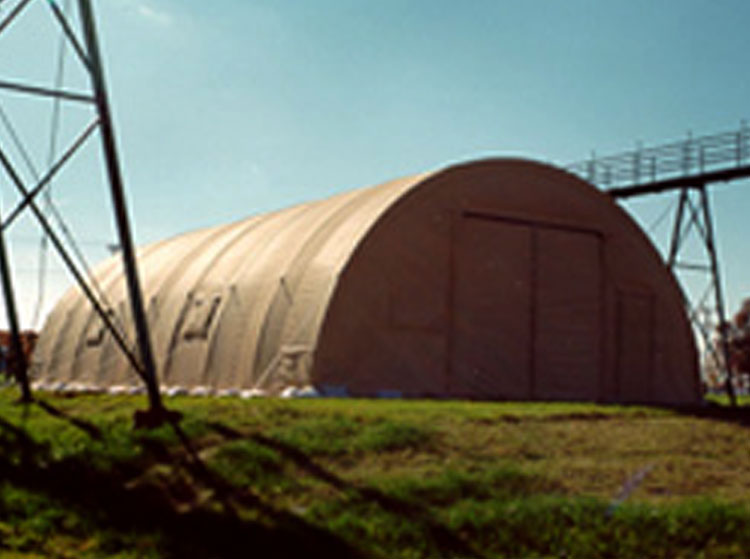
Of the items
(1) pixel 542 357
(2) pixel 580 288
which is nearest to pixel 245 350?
(1) pixel 542 357

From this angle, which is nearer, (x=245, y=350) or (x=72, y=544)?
(x=72, y=544)

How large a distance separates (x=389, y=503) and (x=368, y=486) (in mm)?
566

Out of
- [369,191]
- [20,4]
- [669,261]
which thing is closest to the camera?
[20,4]

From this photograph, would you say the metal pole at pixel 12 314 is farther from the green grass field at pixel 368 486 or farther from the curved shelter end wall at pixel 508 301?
the curved shelter end wall at pixel 508 301

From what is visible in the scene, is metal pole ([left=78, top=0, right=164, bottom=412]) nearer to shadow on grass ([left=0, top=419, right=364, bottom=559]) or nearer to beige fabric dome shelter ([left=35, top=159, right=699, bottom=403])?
shadow on grass ([left=0, top=419, right=364, bottom=559])

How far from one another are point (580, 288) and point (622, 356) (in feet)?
7.39

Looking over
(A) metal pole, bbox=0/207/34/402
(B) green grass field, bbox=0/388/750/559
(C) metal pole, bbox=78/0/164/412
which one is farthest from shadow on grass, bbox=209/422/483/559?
(A) metal pole, bbox=0/207/34/402

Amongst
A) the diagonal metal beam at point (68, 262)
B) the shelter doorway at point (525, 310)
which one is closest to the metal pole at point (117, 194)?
the diagonal metal beam at point (68, 262)

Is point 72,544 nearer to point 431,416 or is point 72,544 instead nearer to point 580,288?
point 431,416

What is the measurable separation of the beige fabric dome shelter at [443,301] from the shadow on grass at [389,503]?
822cm

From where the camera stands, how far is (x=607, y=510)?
365 inches

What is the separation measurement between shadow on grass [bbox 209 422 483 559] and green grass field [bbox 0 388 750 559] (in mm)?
18

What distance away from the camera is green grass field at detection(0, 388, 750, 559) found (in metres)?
8.87

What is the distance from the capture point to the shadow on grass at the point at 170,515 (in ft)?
29.1
